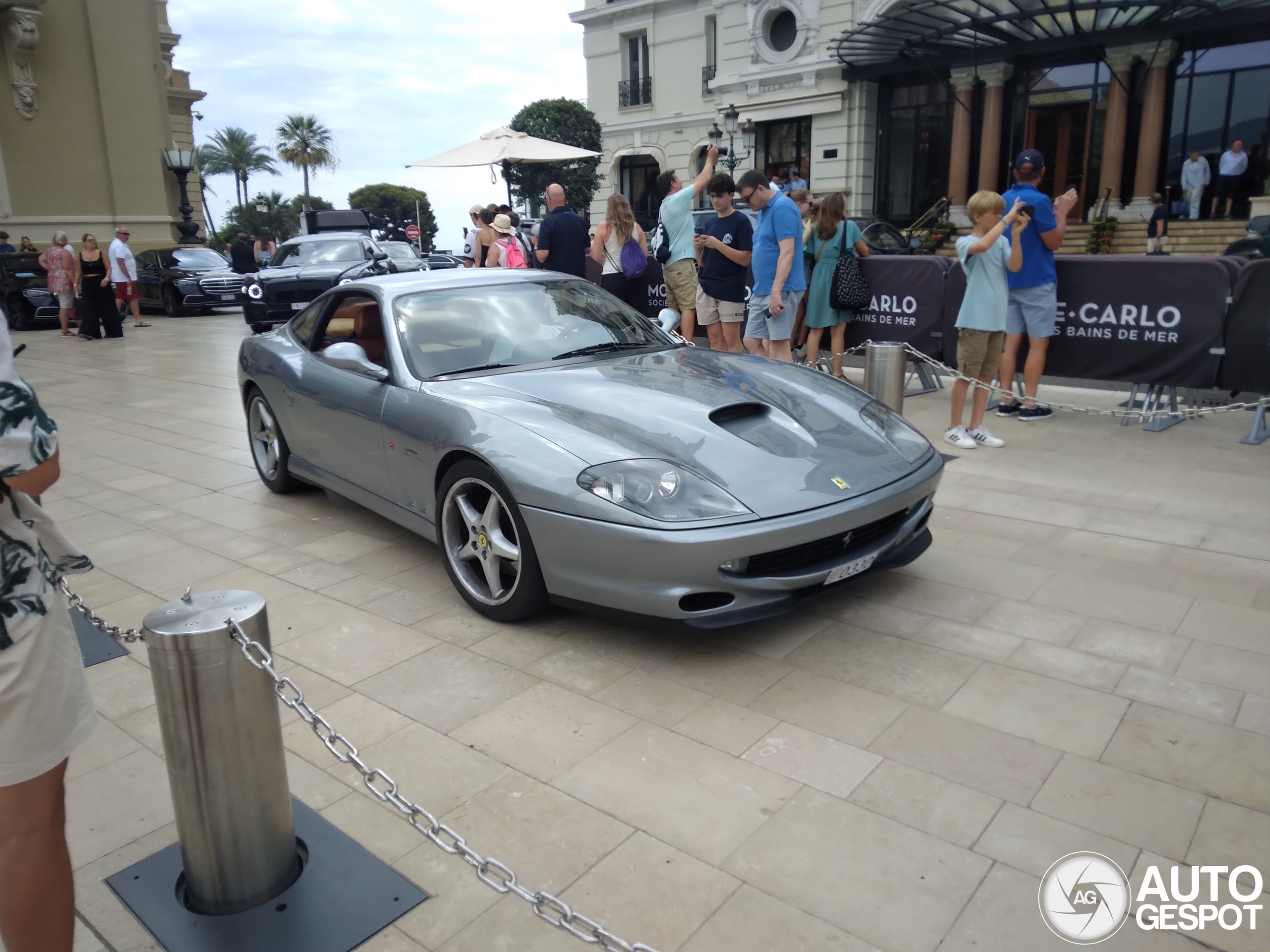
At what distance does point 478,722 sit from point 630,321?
2629mm

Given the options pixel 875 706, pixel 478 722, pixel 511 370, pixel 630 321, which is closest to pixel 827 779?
pixel 875 706

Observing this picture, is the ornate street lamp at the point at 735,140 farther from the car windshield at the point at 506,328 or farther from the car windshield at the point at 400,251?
the car windshield at the point at 506,328

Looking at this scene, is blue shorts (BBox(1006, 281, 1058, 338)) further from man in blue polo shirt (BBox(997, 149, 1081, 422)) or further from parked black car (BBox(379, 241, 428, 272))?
parked black car (BBox(379, 241, 428, 272))

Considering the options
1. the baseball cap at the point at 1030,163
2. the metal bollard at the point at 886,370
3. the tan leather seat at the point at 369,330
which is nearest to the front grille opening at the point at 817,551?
the tan leather seat at the point at 369,330

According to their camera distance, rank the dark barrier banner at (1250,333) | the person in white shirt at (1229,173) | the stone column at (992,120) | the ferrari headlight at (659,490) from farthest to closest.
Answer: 1. the stone column at (992,120)
2. the person in white shirt at (1229,173)
3. the dark barrier banner at (1250,333)
4. the ferrari headlight at (659,490)

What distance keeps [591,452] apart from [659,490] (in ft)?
1.10

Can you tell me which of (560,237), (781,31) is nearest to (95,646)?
(560,237)

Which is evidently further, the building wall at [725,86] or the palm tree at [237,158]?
the palm tree at [237,158]

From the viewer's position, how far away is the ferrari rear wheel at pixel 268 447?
579cm

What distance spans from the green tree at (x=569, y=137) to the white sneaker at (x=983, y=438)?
36472 millimetres

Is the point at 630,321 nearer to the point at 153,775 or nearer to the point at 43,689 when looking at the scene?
the point at 153,775

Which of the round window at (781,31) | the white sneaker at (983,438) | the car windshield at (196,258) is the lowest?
the white sneaker at (983,438)

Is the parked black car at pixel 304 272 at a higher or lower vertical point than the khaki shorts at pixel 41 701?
higher

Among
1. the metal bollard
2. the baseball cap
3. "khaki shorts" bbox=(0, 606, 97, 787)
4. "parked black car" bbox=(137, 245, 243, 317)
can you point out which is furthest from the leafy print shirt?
"parked black car" bbox=(137, 245, 243, 317)
